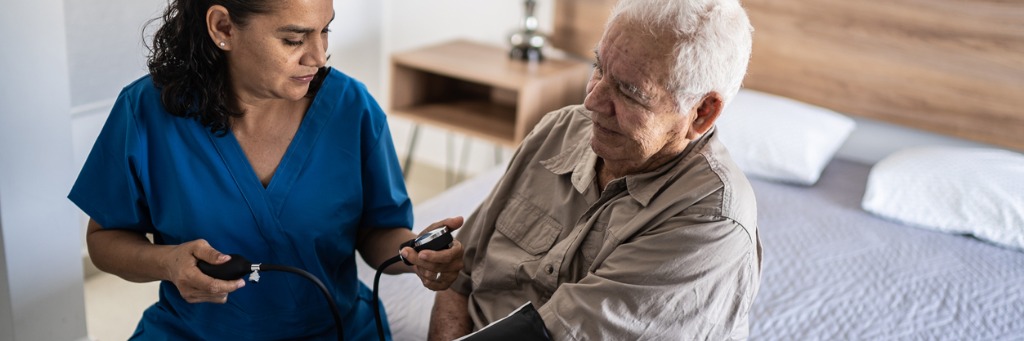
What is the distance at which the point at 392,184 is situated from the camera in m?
1.28

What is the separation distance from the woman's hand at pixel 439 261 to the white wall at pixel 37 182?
2.59 ft

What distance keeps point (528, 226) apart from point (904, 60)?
1479 millimetres

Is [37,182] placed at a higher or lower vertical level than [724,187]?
lower

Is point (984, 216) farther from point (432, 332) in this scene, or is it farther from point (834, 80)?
point (432, 332)

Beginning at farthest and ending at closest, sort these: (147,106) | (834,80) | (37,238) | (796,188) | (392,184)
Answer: (834,80) < (796,188) < (37,238) < (392,184) < (147,106)

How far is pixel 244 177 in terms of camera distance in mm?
1178

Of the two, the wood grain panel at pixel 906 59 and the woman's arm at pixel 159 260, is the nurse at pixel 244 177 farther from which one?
the wood grain panel at pixel 906 59

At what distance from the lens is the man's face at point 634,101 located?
104cm

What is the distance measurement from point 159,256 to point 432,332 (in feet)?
1.31

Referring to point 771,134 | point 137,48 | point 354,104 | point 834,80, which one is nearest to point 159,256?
point 354,104

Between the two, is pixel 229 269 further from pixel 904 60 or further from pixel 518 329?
pixel 904 60

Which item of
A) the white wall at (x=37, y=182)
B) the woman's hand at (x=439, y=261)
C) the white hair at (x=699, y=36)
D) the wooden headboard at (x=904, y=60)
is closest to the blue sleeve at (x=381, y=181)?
the woman's hand at (x=439, y=261)

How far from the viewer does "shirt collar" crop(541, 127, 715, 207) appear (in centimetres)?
112

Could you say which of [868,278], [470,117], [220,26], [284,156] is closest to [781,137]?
[868,278]
